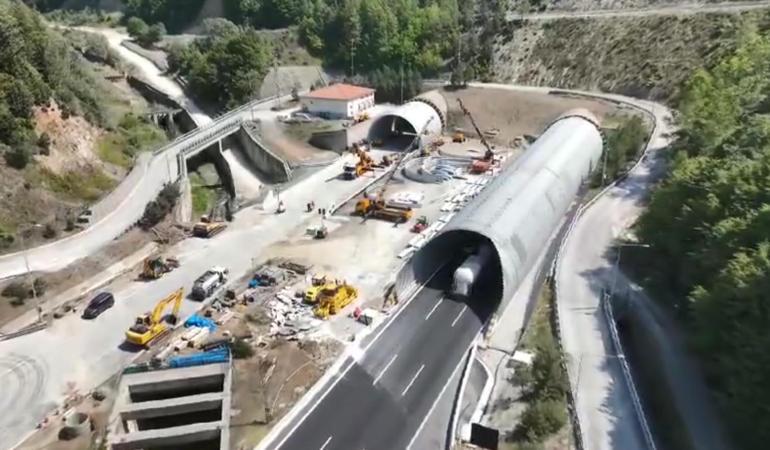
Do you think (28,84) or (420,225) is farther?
(420,225)

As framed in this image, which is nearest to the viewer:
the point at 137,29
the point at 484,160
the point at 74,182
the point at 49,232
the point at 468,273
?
the point at 468,273

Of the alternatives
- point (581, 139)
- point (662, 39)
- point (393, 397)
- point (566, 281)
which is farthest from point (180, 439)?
point (662, 39)

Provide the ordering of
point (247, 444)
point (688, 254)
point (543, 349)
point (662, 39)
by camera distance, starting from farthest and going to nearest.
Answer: point (662, 39)
point (688, 254)
point (543, 349)
point (247, 444)

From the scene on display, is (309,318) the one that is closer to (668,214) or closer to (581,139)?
(668,214)

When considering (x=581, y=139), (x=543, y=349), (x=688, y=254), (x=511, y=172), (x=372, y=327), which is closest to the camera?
(x=543, y=349)

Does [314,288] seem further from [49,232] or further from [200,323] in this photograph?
[49,232]

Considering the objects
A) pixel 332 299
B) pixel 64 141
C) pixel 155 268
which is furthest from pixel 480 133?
pixel 64 141

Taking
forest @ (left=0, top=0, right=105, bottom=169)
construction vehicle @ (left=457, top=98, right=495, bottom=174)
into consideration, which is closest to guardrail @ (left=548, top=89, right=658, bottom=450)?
construction vehicle @ (left=457, top=98, right=495, bottom=174)
